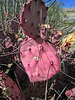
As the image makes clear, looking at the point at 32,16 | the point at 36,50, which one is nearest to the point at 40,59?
the point at 36,50

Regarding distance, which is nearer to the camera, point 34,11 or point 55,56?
point 55,56

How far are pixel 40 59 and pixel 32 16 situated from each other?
0.40 meters

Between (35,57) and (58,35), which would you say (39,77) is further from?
(58,35)

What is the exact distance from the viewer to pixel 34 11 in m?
0.99

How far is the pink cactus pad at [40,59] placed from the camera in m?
0.89

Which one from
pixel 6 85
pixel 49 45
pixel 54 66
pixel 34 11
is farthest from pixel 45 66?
pixel 34 11

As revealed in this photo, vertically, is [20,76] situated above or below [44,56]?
below

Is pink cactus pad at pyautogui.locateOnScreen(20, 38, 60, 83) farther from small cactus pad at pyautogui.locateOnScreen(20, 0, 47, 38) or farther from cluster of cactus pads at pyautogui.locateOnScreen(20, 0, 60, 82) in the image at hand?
small cactus pad at pyautogui.locateOnScreen(20, 0, 47, 38)

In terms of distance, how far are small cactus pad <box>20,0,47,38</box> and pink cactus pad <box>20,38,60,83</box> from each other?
0.34 feet

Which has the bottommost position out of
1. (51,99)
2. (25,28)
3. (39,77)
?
(51,99)

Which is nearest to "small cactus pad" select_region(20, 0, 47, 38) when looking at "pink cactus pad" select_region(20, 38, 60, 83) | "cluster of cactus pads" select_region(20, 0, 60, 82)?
"cluster of cactus pads" select_region(20, 0, 60, 82)

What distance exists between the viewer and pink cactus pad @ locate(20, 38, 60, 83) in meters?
0.89

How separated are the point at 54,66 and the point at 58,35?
0.42 metres

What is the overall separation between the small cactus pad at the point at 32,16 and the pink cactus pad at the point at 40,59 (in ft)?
0.34
